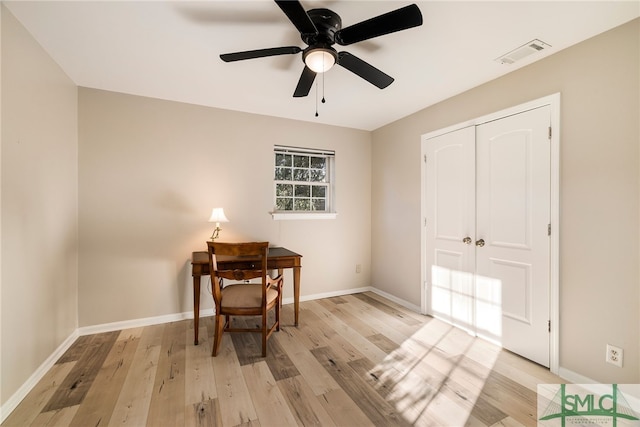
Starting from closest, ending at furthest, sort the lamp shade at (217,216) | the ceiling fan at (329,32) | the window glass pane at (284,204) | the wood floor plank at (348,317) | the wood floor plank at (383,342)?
the ceiling fan at (329,32) < the wood floor plank at (383,342) < the wood floor plank at (348,317) < the lamp shade at (217,216) < the window glass pane at (284,204)

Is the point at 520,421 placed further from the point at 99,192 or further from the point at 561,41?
the point at 99,192

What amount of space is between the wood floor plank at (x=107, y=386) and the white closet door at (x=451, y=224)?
3.00 metres

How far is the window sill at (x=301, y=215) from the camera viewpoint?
353cm

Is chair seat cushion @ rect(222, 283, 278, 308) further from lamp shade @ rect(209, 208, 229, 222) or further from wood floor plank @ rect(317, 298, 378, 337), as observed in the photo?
wood floor plank @ rect(317, 298, 378, 337)

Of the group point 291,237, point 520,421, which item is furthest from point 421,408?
point 291,237

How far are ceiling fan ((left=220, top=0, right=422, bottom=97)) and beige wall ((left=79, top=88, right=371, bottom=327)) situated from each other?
1.64m

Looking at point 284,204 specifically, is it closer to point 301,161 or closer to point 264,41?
point 301,161

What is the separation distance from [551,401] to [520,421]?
40 centimetres

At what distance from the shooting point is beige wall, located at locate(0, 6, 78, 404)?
5.57ft

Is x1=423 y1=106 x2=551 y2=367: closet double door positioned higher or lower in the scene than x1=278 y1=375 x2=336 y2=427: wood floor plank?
higher

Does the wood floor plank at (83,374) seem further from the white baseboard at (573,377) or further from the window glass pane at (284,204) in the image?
the white baseboard at (573,377)

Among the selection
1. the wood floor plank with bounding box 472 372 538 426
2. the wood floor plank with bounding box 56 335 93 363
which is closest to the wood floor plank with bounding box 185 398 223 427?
the wood floor plank with bounding box 56 335 93 363

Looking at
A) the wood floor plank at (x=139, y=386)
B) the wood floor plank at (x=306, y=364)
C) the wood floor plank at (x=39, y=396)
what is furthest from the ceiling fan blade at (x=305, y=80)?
the wood floor plank at (x=39, y=396)

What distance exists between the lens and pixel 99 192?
2.76 meters
